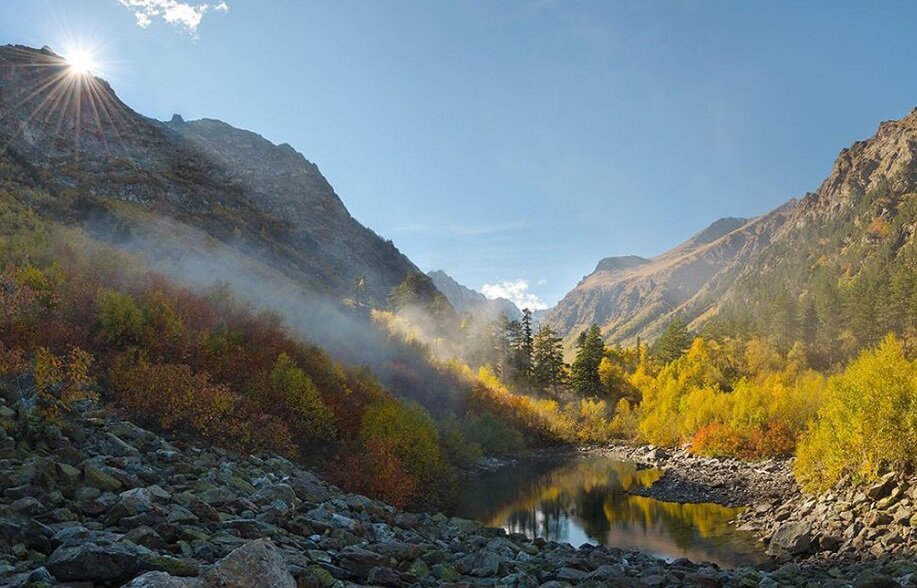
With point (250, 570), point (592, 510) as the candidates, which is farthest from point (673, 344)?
point (250, 570)

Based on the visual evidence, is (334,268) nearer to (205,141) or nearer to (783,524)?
(205,141)

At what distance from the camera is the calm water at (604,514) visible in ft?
124

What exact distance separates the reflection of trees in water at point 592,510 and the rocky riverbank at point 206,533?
16712mm

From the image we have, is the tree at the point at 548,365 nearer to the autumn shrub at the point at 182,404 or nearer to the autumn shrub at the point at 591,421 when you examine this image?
the autumn shrub at the point at 591,421

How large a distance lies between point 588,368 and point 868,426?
8227 cm

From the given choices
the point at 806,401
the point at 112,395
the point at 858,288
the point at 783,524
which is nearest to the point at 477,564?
the point at 112,395

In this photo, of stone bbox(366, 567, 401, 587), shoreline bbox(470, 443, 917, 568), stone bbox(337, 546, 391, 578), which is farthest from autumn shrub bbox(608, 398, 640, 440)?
stone bbox(366, 567, 401, 587)

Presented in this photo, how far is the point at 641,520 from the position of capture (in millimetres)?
46719

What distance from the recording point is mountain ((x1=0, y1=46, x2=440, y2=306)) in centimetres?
8867

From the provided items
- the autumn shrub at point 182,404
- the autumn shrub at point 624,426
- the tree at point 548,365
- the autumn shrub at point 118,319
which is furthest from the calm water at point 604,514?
the tree at point 548,365

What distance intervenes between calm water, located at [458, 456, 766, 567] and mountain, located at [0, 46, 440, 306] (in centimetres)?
5624

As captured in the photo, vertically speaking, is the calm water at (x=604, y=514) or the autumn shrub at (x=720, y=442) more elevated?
the autumn shrub at (x=720, y=442)

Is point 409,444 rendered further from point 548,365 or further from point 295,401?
point 548,365

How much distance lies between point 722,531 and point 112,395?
135 ft
